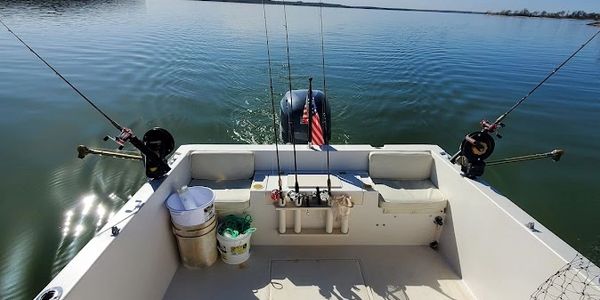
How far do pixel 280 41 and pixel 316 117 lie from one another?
13.1m

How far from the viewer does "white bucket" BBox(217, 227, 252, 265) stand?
119 inches

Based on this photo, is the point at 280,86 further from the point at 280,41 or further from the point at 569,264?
the point at 569,264

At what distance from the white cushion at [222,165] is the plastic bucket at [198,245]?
69cm

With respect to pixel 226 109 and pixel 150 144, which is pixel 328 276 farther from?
pixel 226 109

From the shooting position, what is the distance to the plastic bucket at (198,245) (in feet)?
9.53

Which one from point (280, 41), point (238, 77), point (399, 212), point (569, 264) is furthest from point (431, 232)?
point (280, 41)

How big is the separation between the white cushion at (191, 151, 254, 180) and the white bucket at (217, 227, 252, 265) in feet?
2.48

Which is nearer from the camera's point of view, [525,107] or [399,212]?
[399,212]

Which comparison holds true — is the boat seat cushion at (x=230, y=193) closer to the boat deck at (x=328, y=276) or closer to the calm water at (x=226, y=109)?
the boat deck at (x=328, y=276)

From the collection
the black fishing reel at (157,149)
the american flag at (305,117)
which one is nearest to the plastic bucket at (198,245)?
the black fishing reel at (157,149)

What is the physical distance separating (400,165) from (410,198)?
463 millimetres

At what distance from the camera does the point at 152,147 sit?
2963 mm

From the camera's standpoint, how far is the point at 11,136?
20.2 ft

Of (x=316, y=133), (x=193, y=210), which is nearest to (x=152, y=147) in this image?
(x=193, y=210)
